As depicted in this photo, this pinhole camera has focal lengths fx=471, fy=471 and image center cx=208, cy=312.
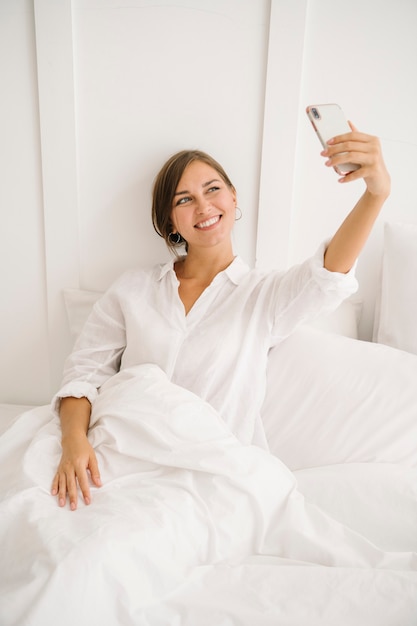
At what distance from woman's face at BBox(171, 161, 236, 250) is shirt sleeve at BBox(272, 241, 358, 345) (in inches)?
8.4

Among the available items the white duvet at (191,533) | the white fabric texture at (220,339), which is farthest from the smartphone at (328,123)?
the white duvet at (191,533)

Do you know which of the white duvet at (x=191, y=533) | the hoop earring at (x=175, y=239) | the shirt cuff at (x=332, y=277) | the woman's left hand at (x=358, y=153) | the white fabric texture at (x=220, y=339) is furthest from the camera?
the hoop earring at (x=175, y=239)

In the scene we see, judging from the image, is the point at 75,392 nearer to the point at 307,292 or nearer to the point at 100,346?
the point at 100,346

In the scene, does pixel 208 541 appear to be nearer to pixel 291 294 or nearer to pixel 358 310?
pixel 291 294

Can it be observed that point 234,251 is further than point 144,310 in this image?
Yes

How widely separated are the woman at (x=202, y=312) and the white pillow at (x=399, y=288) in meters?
0.29

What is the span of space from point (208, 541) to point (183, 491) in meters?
0.10

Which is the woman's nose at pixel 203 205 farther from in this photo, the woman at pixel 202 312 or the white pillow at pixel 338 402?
the white pillow at pixel 338 402

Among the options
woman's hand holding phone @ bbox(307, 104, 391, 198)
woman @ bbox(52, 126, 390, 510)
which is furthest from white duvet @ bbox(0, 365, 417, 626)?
woman's hand holding phone @ bbox(307, 104, 391, 198)

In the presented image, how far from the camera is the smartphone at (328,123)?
90 cm

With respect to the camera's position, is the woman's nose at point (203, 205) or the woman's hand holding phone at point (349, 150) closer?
the woman's hand holding phone at point (349, 150)

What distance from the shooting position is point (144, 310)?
1.27 metres

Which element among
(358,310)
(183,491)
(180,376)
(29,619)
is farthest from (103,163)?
(29,619)

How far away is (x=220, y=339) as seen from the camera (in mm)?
1168
